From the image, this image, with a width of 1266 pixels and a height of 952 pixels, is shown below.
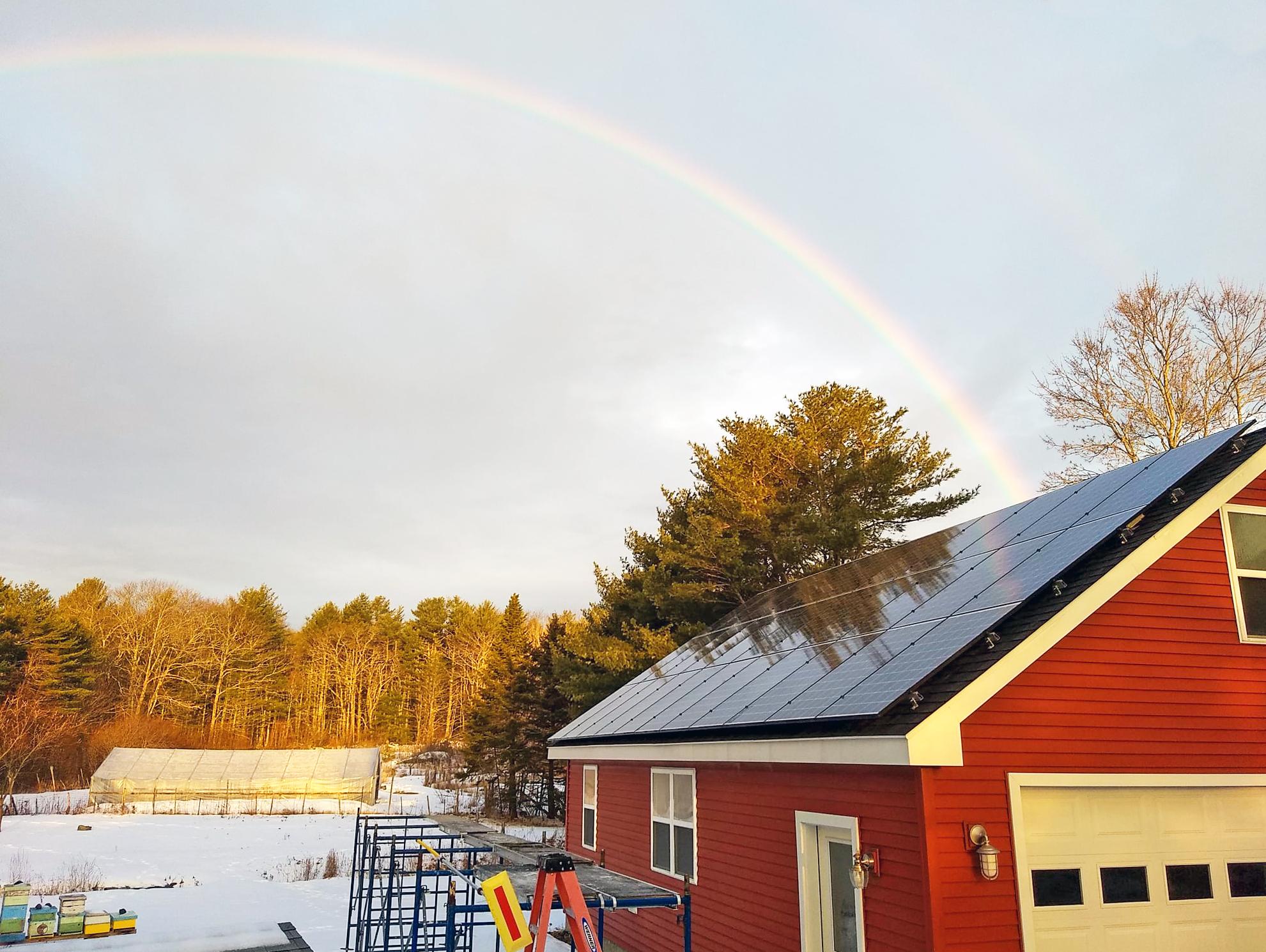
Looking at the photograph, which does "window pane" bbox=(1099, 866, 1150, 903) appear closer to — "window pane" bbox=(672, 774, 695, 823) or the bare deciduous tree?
"window pane" bbox=(672, 774, 695, 823)

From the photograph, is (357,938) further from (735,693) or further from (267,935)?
(735,693)

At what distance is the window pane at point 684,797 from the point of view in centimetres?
1034

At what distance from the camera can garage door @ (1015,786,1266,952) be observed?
655 cm

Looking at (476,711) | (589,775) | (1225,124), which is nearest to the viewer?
(589,775)

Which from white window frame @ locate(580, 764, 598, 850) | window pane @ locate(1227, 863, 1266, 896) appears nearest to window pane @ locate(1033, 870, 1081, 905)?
window pane @ locate(1227, 863, 1266, 896)

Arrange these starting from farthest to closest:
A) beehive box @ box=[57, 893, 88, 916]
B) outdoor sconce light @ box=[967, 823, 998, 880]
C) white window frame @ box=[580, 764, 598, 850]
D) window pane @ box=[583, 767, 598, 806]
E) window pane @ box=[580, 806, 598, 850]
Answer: window pane @ box=[583, 767, 598, 806], window pane @ box=[580, 806, 598, 850], white window frame @ box=[580, 764, 598, 850], beehive box @ box=[57, 893, 88, 916], outdoor sconce light @ box=[967, 823, 998, 880]

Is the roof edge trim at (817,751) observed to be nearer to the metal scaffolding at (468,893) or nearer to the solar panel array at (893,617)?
the solar panel array at (893,617)

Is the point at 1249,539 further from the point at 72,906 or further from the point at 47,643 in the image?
the point at 47,643

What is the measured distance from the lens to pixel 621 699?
14.9m

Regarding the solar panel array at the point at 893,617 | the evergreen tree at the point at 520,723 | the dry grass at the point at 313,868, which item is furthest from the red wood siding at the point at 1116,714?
the evergreen tree at the point at 520,723

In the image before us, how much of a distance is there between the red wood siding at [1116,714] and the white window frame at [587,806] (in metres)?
8.93

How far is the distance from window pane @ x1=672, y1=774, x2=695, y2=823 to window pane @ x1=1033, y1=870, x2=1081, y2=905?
4520 millimetres

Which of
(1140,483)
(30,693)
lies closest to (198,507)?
(30,693)

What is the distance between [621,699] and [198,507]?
52.3 metres
